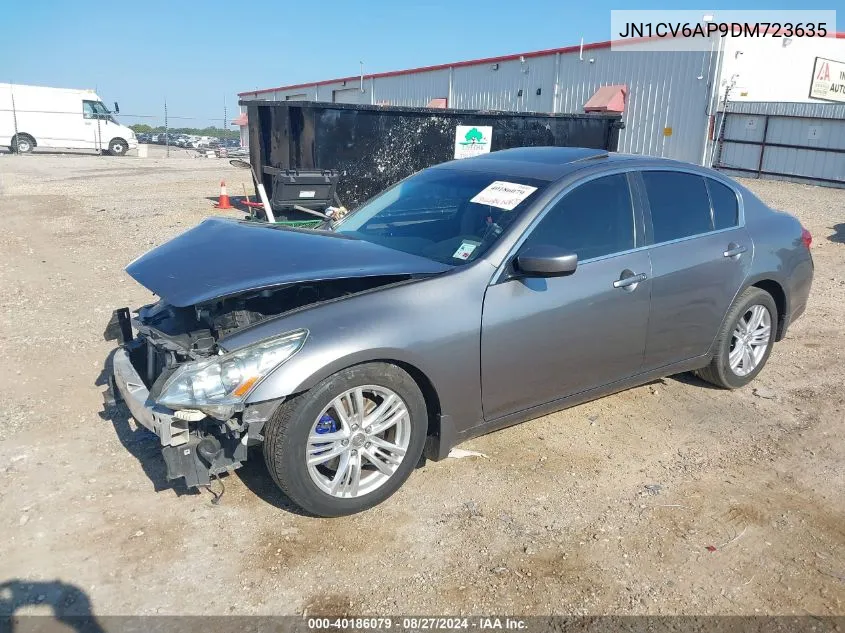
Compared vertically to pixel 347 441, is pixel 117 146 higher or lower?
higher

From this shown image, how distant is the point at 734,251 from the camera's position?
4500 mm

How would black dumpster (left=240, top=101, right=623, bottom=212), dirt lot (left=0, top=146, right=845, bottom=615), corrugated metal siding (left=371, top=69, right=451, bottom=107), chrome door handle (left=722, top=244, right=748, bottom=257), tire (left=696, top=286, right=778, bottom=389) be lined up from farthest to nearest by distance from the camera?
corrugated metal siding (left=371, top=69, right=451, bottom=107)
black dumpster (left=240, top=101, right=623, bottom=212)
tire (left=696, top=286, right=778, bottom=389)
chrome door handle (left=722, top=244, right=748, bottom=257)
dirt lot (left=0, top=146, right=845, bottom=615)

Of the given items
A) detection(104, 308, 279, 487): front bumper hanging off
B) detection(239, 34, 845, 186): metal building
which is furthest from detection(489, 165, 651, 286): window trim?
detection(239, 34, 845, 186): metal building

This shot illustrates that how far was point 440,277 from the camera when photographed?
336 centimetres

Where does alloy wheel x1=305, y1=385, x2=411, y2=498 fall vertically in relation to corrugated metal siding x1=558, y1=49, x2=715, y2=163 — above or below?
below

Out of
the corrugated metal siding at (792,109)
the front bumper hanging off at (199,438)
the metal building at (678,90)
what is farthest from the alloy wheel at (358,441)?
the corrugated metal siding at (792,109)

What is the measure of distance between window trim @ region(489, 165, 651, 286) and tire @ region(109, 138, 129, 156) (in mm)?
30934

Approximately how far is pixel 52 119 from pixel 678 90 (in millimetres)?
24720

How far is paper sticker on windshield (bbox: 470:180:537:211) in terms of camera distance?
149 inches

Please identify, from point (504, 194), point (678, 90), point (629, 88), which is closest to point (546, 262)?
point (504, 194)

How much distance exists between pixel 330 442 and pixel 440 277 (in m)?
0.95

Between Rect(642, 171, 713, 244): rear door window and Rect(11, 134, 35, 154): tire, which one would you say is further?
Rect(11, 134, 35, 154): tire

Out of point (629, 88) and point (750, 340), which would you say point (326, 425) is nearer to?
point (750, 340)

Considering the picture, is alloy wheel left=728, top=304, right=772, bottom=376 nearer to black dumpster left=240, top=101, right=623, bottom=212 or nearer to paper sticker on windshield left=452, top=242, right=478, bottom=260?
paper sticker on windshield left=452, top=242, right=478, bottom=260
